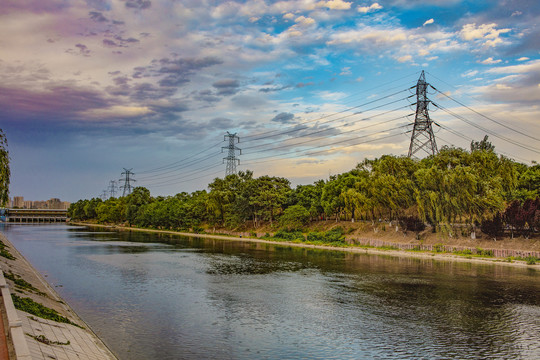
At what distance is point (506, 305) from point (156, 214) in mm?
121951

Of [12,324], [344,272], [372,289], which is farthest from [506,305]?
[12,324]

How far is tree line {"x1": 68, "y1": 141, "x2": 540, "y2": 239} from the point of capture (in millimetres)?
61781

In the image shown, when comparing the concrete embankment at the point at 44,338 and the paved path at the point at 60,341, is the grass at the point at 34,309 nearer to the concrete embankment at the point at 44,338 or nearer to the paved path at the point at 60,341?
the concrete embankment at the point at 44,338

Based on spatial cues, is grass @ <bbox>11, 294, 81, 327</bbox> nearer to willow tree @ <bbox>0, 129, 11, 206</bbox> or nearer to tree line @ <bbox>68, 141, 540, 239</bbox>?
willow tree @ <bbox>0, 129, 11, 206</bbox>

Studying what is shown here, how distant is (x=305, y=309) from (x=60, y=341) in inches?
685

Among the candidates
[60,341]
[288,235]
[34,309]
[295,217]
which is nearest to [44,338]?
[60,341]

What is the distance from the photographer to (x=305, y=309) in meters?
30.1

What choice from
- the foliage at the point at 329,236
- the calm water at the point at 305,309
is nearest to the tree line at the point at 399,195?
the foliage at the point at 329,236

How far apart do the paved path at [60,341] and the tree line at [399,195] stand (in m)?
56.5

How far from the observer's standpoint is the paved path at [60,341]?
49.8 feet

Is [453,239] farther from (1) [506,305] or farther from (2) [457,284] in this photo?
(1) [506,305]

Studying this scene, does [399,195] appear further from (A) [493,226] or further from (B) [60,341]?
(B) [60,341]

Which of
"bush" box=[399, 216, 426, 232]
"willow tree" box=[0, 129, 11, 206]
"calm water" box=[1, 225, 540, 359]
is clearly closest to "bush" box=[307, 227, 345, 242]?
"bush" box=[399, 216, 426, 232]

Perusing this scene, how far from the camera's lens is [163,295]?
34.1 metres
